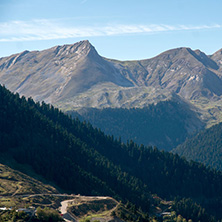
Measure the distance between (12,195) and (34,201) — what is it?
14268mm

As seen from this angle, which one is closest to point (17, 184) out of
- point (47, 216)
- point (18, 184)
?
point (18, 184)

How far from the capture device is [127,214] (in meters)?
147

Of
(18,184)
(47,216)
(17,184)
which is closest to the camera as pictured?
(47,216)

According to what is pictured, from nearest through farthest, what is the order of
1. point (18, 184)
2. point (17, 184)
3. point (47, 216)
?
point (47, 216)
point (17, 184)
point (18, 184)

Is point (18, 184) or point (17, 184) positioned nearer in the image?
point (17, 184)

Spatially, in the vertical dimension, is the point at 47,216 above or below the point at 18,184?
above

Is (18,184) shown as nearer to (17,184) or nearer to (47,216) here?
(17,184)

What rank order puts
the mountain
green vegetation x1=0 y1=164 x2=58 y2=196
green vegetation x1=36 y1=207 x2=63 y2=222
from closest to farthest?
green vegetation x1=36 y1=207 x2=63 y2=222, the mountain, green vegetation x1=0 y1=164 x2=58 y2=196

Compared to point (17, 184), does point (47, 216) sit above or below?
above

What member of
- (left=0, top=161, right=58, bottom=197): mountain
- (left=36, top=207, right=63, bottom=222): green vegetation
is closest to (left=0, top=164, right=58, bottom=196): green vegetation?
(left=0, top=161, right=58, bottom=197): mountain

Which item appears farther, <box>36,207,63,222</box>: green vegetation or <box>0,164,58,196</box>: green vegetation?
<box>0,164,58,196</box>: green vegetation

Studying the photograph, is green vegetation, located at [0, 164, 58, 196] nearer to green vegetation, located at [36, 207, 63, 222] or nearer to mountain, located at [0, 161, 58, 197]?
mountain, located at [0, 161, 58, 197]

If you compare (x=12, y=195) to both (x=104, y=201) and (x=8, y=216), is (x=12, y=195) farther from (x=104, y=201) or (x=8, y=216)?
(x=8, y=216)

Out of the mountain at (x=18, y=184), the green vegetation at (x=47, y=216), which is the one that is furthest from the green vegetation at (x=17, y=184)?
the green vegetation at (x=47, y=216)
